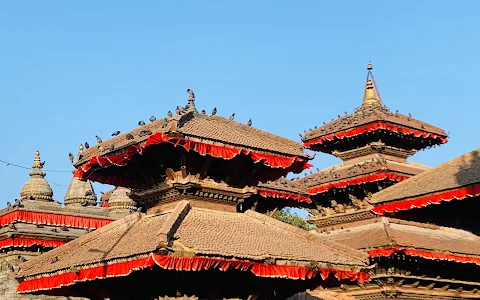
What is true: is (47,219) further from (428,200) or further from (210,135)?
(428,200)

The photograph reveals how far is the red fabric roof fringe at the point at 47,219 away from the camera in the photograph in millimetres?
29422

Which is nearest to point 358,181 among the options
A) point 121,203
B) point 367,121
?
point 367,121

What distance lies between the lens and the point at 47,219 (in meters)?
29.9

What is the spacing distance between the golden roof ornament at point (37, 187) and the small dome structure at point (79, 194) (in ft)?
11.1

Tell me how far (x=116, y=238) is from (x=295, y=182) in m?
16.5

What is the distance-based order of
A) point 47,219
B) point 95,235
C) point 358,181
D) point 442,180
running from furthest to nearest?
point 47,219 → point 358,181 → point 95,235 → point 442,180

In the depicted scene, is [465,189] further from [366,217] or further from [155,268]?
[366,217]

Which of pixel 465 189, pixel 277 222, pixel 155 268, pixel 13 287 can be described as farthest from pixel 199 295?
pixel 13 287

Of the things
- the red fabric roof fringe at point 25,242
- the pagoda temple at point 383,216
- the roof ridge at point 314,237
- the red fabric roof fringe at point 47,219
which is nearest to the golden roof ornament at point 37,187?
the red fabric roof fringe at point 47,219

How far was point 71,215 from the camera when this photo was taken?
1208 inches

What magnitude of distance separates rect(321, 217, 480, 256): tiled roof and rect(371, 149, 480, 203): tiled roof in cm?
959

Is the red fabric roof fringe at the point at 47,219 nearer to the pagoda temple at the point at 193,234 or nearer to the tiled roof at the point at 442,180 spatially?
the pagoda temple at the point at 193,234

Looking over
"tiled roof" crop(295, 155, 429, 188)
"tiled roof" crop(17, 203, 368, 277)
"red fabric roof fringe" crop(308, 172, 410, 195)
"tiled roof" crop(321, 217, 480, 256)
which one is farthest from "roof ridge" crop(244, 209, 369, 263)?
"tiled roof" crop(295, 155, 429, 188)

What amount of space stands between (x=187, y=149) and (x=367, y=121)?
1573 cm
